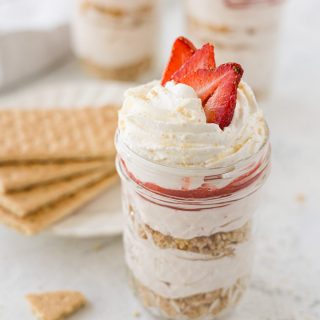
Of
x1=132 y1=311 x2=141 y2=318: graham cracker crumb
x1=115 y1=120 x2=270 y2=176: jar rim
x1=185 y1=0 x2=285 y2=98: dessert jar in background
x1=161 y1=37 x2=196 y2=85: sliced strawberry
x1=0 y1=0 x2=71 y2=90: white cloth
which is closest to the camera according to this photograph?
x1=115 y1=120 x2=270 y2=176: jar rim

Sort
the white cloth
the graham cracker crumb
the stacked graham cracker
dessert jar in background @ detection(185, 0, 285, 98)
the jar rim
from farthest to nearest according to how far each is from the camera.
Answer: the white cloth < dessert jar in background @ detection(185, 0, 285, 98) < the stacked graham cracker < the graham cracker crumb < the jar rim

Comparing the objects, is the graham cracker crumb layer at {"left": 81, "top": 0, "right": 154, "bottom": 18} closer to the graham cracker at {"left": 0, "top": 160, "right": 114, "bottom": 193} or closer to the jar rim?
the graham cracker at {"left": 0, "top": 160, "right": 114, "bottom": 193}

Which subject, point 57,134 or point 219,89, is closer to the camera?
point 219,89

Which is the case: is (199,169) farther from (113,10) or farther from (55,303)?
(113,10)

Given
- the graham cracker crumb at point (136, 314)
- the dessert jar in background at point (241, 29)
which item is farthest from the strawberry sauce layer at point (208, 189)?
the dessert jar in background at point (241, 29)

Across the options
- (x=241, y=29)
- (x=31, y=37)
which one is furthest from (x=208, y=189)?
(x=31, y=37)

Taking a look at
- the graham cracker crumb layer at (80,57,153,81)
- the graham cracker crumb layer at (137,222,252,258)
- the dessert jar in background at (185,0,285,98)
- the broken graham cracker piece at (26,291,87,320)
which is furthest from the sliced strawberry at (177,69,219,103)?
the graham cracker crumb layer at (80,57,153,81)

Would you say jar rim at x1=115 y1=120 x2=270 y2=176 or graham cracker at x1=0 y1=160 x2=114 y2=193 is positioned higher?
jar rim at x1=115 y1=120 x2=270 y2=176
